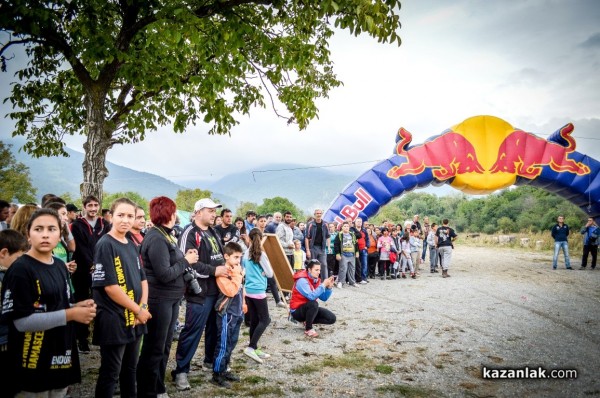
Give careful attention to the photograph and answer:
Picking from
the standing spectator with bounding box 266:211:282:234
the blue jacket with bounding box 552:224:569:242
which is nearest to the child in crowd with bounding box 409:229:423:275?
the blue jacket with bounding box 552:224:569:242

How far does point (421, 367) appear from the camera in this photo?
4684 mm

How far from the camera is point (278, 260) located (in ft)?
25.0

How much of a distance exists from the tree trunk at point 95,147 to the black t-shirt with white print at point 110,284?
146 inches

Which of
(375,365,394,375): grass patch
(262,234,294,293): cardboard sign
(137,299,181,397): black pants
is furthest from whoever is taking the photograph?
(262,234,294,293): cardboard sign

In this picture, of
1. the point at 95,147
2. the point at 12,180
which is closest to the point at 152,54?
the point at 95,147

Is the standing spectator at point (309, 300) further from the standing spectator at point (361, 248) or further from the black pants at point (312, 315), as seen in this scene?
the standing spectator at point (361, 248)

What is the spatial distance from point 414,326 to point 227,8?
19.9 ft

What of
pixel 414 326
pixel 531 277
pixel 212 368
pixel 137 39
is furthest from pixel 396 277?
pixel 137 39

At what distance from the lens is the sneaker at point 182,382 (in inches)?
154

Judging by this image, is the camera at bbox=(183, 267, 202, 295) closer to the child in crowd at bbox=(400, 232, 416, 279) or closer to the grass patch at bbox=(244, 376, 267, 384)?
the grass patch at bbox=(244, 376, 267, 384)

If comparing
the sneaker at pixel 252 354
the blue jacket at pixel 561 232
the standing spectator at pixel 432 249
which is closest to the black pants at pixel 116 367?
the sneaker at pixel 252 354

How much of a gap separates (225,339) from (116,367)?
1.48 metres

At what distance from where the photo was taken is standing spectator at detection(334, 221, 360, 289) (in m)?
11.2

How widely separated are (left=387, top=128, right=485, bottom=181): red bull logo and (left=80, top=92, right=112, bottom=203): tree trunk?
33.1 feet
